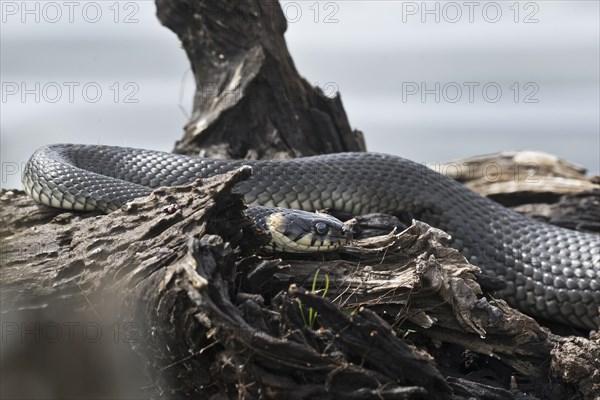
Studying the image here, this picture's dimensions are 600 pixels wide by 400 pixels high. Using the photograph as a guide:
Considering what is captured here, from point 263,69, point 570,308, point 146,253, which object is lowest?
point 570,308

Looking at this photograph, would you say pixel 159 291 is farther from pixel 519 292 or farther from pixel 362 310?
pixel 519 292

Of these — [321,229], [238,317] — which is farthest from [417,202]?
[238,317]

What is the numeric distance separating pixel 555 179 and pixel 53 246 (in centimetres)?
671

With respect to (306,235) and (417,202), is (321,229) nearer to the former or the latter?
(306,235)

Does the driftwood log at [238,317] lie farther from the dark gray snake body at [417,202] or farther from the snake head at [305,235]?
the dark gray snake body at [417,202]

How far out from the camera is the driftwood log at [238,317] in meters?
4.18

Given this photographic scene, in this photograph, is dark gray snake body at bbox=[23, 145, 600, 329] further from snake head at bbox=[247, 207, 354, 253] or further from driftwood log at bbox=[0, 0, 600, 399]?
snake head at bbox=[247, 207, 354, 253]

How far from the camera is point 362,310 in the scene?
437 cm

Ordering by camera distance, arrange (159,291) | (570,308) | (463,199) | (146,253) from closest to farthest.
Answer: (159,291)
(146,253)
(570,308)
(463,199)

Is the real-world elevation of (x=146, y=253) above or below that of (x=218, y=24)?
below

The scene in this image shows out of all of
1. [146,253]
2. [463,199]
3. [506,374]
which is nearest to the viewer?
[146,253]

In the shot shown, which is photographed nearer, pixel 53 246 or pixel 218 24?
pixel 53 246

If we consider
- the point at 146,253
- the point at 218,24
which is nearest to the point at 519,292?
the point at 146,253

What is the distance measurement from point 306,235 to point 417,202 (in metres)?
2.50
